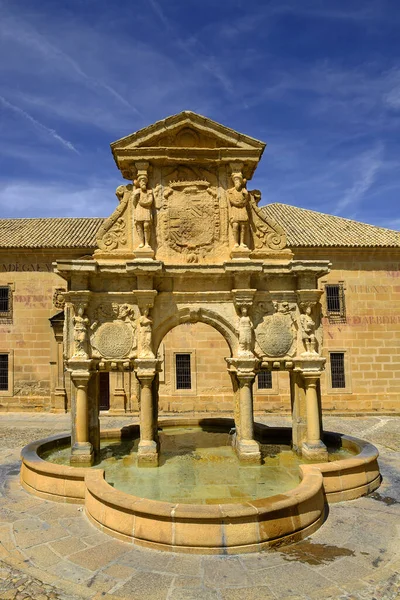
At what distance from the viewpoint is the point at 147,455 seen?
8.55 m

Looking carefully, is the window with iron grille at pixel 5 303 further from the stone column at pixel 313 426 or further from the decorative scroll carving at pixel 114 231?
the stone column at pixel 313 426

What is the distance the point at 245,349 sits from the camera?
354 inches

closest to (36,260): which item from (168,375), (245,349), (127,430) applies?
(168,375)

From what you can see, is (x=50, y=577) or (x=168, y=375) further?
(x=168, y=375)

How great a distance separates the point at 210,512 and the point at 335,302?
16207 mm

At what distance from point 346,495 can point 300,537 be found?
1.86 meters

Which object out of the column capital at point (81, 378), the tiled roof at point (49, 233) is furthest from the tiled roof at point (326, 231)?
the column capital at point (81, 378)

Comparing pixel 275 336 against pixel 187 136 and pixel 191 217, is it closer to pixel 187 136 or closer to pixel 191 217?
pixel 191 217

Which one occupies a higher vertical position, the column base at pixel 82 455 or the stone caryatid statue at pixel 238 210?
the stone caryatid statue at pixel 238 210

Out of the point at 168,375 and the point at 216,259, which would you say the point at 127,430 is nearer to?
the point at 216,259

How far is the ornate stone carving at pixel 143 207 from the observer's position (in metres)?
9.27

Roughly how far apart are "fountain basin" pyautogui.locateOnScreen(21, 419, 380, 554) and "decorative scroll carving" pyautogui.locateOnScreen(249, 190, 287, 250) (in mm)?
4784

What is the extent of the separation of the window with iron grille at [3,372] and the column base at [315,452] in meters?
16.7

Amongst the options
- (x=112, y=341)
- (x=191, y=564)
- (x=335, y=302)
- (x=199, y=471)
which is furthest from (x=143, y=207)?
(x=335, y=302)
